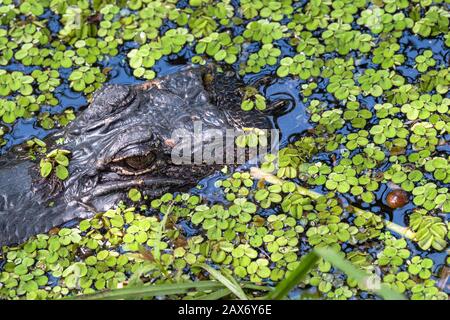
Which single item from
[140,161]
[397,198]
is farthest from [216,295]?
[397,198]

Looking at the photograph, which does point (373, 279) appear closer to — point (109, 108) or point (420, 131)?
point (420, 131)

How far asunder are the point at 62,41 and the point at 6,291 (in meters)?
2.12

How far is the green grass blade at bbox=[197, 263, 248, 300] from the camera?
3928 mm

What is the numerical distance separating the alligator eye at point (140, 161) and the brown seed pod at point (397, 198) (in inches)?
56.8

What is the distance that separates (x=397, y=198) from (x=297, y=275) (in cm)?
129

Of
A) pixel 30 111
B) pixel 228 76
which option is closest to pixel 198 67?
pixel 228 76

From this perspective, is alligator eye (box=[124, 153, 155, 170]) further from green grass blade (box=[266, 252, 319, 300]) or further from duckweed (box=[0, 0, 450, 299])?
green grass blade (box=[266, 252, 319, 300])

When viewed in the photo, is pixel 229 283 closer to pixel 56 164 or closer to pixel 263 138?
pixel 263 138

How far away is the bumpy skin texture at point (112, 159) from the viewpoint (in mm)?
4352

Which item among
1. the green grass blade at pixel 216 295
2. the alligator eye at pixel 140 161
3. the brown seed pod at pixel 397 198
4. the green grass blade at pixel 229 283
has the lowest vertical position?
the green grass blade at pixel 216 295

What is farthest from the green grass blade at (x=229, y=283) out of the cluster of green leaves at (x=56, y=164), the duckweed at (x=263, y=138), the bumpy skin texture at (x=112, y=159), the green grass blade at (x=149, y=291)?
the cluster of green leaves at (x=56, y=164)

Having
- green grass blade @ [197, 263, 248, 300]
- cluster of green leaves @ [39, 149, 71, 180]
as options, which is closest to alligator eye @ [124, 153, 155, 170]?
cluster of green leaves @ [39, 149, 71, 180]

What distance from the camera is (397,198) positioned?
4477 mm

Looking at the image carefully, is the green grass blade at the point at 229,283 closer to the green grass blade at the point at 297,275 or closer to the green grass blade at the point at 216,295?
the green grass blade at the point at 216,295
